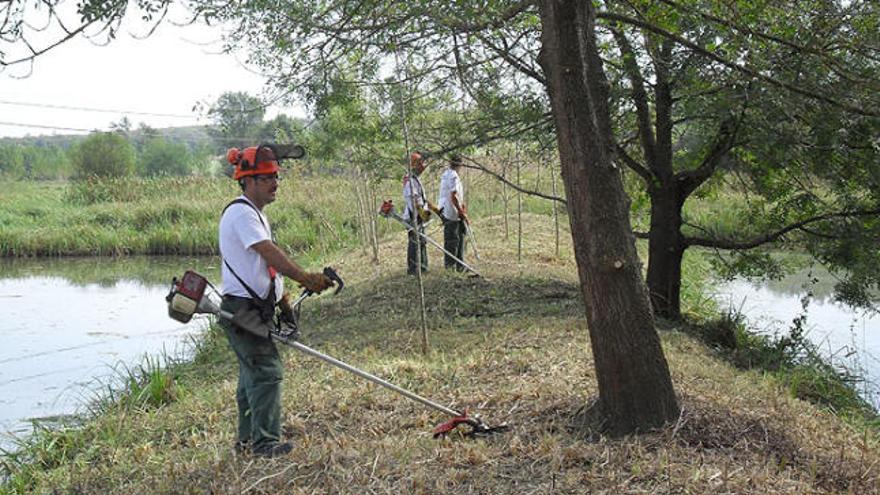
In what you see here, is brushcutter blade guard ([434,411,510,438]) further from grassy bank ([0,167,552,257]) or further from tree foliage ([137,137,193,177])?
tree foliage ([137,137,193,177])

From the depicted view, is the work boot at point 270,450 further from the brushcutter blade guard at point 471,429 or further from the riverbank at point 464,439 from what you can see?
the brushcutter blade guard at point 471,429

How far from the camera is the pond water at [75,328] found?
31.9 ft

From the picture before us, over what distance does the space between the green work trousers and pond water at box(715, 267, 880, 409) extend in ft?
21.8

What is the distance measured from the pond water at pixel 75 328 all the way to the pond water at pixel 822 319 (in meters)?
7.81

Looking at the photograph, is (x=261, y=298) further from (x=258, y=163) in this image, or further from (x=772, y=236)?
(x=772, y=236)

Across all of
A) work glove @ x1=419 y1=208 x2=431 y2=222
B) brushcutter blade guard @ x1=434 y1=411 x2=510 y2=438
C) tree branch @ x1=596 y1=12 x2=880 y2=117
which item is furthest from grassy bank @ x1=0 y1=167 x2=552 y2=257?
brushcutter blade guard @ x1=434 y1=411 x2=510 y2=438

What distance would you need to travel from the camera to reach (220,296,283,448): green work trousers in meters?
4.88

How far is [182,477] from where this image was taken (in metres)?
4.79

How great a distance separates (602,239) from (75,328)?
11.2 metres

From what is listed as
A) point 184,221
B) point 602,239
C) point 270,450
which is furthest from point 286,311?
point 184,221

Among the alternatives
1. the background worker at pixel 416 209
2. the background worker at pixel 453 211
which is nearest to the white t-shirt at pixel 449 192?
the background worker at pixel 453 211

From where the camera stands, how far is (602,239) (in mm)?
4836

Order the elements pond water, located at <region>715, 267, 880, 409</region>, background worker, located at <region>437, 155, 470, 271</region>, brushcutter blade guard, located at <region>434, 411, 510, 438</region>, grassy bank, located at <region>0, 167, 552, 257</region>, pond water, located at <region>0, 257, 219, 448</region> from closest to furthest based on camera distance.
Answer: brushcutter blade guard, located at <region>434, 411, 510, 438</region> → pond water, located at <region>0, 257, 219, 448</region> → pond water, located at <region>715, 267, 880, 409</region> → background worker, located at <region>437, 155, 470, 271</region> → grassy bank, located at <region>0, 167, 552, 257</region>

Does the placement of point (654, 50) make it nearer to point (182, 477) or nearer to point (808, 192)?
point (808, 192)
